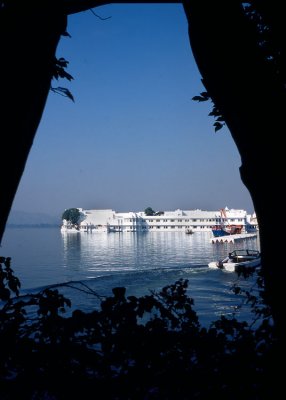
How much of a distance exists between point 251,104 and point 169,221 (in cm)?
13693

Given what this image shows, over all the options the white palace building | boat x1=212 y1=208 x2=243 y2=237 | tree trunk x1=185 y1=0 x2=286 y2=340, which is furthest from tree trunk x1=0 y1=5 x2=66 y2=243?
the white palace building

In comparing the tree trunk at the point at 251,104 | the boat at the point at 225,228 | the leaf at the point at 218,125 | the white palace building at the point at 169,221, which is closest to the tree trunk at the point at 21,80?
A: the tree trunk at the point at 251,104

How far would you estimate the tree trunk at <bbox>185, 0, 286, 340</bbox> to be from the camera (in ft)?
4.78

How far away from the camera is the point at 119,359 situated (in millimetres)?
2012

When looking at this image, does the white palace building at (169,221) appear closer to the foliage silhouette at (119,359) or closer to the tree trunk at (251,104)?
the foliage silhouette at (119,359)

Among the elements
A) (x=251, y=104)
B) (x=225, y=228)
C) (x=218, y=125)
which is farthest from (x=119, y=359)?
(x=225, y=228)

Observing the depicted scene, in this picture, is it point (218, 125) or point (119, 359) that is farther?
point (218, 125)

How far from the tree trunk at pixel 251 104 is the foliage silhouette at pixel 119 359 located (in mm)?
632

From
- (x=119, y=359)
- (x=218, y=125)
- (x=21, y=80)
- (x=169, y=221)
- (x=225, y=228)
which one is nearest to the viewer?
(x=21, y=80)

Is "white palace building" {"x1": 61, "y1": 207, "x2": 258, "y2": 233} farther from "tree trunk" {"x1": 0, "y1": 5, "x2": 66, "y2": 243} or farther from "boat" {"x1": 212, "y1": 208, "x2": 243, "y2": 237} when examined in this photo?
"tree trunk" {"x1": 0, "y1": 5, "x2": 66, "y2": 243}

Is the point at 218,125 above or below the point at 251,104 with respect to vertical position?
above

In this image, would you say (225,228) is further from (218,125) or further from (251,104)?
(251,104)

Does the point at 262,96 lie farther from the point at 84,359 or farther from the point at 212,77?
the point at 84,359

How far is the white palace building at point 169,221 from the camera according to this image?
405 ft
